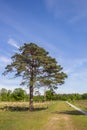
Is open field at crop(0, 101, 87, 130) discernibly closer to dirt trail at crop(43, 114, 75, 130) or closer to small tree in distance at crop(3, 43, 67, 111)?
dirt trail at crop(43, 114, 75, 130)

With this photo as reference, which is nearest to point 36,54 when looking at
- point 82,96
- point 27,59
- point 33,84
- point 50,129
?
point 27,59

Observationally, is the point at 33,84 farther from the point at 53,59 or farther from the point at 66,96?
the point at 66,96

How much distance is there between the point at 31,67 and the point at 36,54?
2.32 meters

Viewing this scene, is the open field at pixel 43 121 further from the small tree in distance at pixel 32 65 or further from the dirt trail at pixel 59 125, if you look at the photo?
the small tree in distance at pixel 32 65

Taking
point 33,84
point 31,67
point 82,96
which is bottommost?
point 33,84

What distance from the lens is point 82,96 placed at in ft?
570

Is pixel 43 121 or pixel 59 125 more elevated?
pixel 43 121

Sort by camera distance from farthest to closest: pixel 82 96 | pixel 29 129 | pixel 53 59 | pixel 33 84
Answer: pixel 82 96 → pixel 53 59 → pixel 33 84 → pixel 29 129

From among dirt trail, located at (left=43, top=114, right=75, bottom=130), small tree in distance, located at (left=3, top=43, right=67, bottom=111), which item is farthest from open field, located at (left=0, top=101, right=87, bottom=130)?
small tree in distance, located at (left=3, top=43, right=67, bottom=111)

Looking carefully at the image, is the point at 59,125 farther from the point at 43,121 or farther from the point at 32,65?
the point at 32,65

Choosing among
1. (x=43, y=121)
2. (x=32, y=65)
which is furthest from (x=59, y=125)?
(x=32, y=65)

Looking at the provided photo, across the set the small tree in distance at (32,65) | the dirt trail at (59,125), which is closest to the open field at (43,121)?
the dirt trail at (59,125)

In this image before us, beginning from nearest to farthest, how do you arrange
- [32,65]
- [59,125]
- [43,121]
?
[59,125] → [43,121] → [32,65]

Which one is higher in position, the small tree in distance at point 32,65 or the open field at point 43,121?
the small tree in distance at point 32,65
